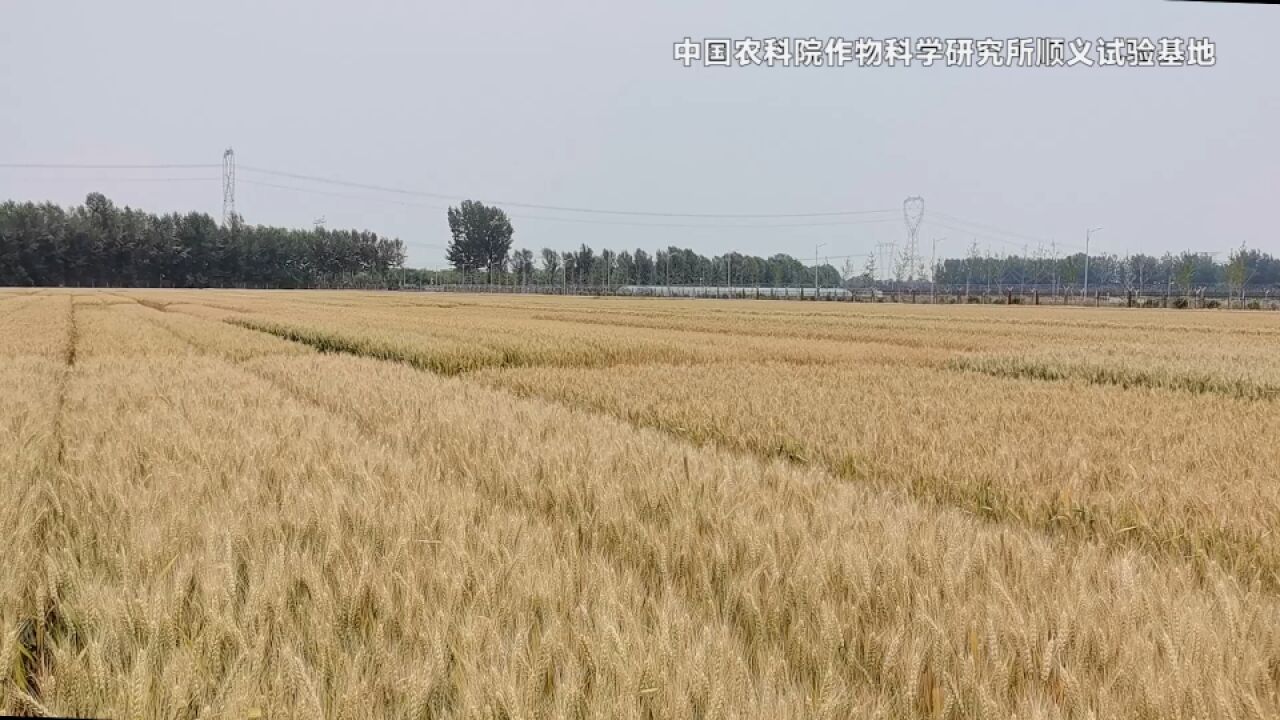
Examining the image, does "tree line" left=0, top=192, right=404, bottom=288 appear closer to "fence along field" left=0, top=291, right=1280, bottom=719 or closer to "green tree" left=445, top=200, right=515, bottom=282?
"green tree" left=445, top=200, right=515, bottom=282

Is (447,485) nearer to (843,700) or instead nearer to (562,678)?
(562,678)

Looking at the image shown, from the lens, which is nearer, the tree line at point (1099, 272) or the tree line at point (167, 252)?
the tree line at point (167, 252)

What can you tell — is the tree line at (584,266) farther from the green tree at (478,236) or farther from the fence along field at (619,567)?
the fence along field at (619,567)

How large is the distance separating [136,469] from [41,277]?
9314cm

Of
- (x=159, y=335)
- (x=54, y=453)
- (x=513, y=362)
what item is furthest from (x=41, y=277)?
(x=54, y=453)

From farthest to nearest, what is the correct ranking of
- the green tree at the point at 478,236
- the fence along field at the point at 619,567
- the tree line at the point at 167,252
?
the green tree at the point at 478,236 < the tree line at the point at 167,252 < the fence along field at the point at 619,567

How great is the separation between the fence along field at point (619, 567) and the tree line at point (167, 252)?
88.2 m

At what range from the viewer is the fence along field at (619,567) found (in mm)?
1137

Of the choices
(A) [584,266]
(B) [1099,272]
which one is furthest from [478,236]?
(B) [1099,272]

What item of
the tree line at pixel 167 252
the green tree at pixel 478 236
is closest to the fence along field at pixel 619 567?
the tree line at pixel 167 252

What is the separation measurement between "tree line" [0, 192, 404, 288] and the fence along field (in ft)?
289

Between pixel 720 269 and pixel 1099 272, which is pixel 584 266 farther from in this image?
pixel 1099 272

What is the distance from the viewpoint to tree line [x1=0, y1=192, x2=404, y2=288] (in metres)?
71.7

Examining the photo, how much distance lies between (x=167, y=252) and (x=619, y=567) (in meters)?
106
